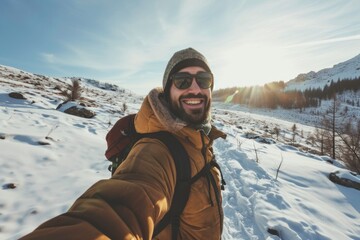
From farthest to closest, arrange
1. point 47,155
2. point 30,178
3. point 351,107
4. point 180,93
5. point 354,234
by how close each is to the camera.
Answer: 1. point 351,107
2. point 47,155
3. point 354,234
4. point 30,178
5. point 180,93

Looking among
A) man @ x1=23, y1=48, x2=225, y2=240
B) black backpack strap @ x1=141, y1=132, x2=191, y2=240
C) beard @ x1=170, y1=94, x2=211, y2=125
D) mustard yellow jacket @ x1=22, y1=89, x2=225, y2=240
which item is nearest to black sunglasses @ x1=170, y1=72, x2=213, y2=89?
man @ x1=23, y1=48, x2=225, y2=240

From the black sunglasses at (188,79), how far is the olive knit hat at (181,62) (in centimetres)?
9

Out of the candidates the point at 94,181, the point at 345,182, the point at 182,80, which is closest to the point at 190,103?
the point at 182,80

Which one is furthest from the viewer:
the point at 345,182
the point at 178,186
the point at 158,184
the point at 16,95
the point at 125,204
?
the point at 16,95

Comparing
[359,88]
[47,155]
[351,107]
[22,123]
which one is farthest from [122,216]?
[359,88]

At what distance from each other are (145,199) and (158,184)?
0.23 m

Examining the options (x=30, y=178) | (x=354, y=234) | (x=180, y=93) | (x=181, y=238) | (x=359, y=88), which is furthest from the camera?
(x=359, y=88)

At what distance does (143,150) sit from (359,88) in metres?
143

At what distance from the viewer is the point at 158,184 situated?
1127 mm

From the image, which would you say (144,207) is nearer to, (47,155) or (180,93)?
(180,93)

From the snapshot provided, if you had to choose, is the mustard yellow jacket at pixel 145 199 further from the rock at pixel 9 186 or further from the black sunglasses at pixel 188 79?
the rock at pixel 9 186

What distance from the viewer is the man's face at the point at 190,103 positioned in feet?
6.07

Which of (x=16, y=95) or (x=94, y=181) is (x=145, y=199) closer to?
(x=94, y=181)

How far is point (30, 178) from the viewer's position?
356 centimetres
